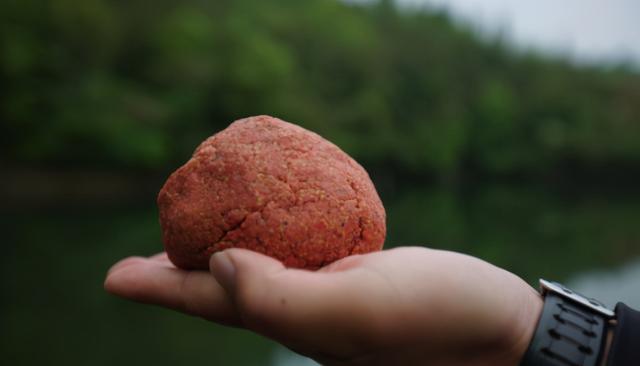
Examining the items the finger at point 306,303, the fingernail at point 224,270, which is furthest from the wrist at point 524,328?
the fingernail at point 224,270

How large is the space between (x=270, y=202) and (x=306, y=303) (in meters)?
0.75

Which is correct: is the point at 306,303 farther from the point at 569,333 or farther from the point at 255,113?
the point at 255,113

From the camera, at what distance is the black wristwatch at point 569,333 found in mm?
1910

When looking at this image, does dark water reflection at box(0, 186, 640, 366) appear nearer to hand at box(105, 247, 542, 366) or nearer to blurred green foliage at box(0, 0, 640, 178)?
blurred green foliage at box(0, 0, 640, 178)

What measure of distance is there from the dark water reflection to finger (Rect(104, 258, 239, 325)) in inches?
284

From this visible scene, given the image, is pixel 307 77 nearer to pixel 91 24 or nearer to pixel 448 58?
pixel 91 24

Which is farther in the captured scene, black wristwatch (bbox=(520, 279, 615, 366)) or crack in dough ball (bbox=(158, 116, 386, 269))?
crack in dough ball (bbox=(158, 116, 386, 269))

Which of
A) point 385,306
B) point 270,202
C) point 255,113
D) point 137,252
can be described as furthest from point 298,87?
point 385,306

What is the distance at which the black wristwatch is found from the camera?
6.27ft

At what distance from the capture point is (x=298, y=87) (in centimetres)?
3572

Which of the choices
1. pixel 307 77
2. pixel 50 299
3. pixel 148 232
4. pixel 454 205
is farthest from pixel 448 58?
pixel 50 299

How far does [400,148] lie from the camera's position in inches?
1686

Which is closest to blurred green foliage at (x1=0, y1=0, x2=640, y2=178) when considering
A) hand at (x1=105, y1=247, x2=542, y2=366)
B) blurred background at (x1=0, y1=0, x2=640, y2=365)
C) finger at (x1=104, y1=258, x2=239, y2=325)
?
blurred background at (x1=0, y1=0, x2=640, y2=365)

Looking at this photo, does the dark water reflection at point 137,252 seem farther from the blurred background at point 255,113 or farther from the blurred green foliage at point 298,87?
the blurred green foliage at point 298,87
